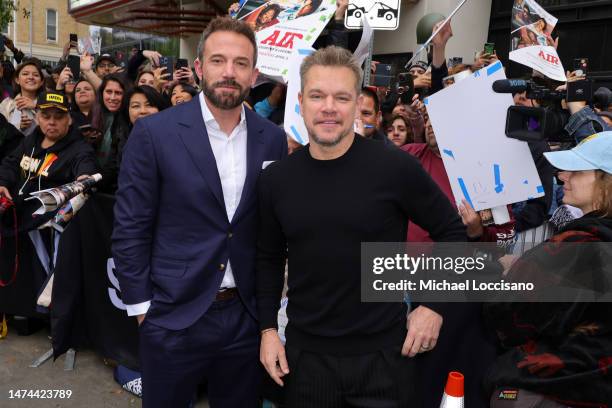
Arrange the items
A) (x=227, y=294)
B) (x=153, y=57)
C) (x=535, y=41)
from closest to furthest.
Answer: (x=227, y=294)
(x=535, y=41)
(x=153, y=57)

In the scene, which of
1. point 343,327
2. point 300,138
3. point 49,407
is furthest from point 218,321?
point 49,407

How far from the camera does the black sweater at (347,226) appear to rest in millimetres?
1903

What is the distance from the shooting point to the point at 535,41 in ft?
11.9

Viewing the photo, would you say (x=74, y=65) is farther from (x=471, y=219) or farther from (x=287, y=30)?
(x=471, y=219)

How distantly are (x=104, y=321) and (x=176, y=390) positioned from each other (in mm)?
2000

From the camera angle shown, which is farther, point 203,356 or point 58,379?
point 58,379

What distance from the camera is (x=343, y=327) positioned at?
193 cm

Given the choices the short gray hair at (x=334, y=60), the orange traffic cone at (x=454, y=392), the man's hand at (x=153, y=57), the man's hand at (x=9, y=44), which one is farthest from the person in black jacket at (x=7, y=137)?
the man's hand at (x=9, y=44)

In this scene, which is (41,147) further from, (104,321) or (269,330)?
(269,330)

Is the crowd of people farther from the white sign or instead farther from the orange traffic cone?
the white sign

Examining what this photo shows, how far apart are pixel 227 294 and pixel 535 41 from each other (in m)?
2.78

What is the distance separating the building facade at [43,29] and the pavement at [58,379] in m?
40.8

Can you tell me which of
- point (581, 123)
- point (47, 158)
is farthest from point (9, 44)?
point (581, 123)

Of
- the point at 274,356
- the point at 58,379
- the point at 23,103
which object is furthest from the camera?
the point at 23,103
